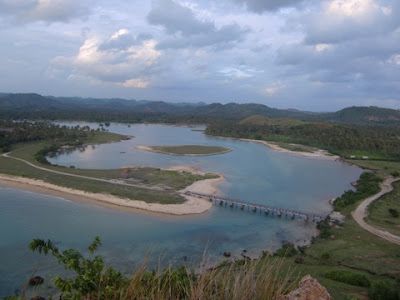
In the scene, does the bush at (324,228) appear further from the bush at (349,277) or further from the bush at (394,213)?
the bush at (349,277)

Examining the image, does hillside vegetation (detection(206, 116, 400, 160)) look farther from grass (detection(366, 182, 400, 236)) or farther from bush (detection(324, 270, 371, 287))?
bush (detection(324, 270, 371, 287))

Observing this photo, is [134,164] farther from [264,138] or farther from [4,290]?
[264,138]

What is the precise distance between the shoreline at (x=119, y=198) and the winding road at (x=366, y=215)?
58.1ft

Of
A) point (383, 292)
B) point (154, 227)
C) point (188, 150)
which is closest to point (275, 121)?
point (188, 150)

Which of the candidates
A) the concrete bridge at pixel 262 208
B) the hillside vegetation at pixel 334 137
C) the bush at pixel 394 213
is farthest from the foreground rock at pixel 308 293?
the hillside vegetation at pixel 334 137

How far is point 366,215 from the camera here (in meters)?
38.2

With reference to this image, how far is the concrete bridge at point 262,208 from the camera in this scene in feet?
128

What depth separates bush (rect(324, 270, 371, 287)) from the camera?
20.8 meters

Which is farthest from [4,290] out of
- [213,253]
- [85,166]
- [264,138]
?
[264,138]

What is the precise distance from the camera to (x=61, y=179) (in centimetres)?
4909

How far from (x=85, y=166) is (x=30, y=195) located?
61.7ft

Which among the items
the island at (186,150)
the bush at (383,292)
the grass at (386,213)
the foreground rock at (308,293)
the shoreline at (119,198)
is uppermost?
the foreground rock at (308,293)

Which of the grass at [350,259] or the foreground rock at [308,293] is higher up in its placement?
the foreground rock at [308,293]

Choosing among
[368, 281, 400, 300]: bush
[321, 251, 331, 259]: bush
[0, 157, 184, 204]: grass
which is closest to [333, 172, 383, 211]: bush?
[321, 251, 331, 259]: bush
